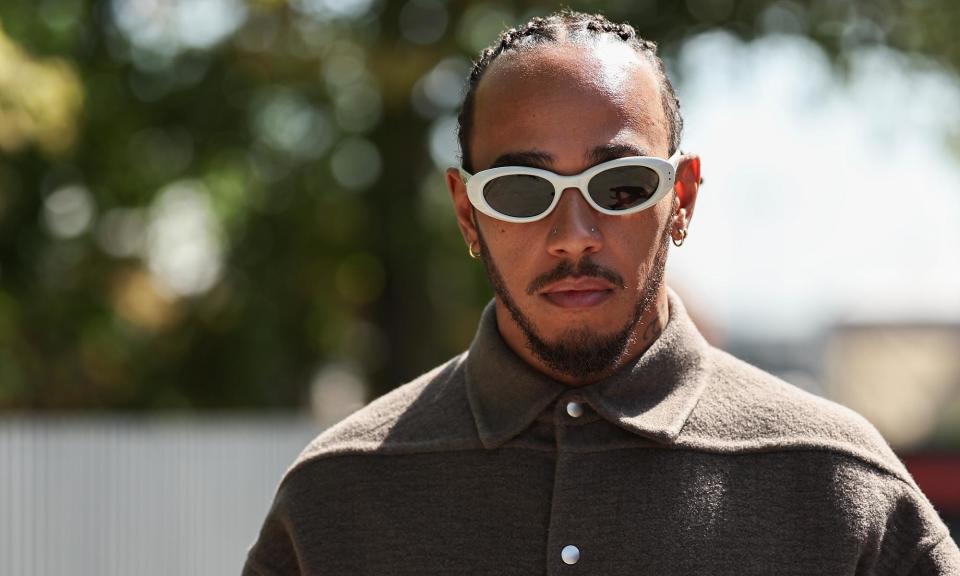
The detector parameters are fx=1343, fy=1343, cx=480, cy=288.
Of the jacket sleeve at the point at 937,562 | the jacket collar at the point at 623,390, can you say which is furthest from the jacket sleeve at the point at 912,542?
the jacket collar at the point at 623,390

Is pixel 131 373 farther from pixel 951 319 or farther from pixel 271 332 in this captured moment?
pixel 951 319

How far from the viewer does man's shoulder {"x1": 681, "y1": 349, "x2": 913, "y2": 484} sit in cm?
238

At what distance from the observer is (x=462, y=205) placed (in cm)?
269

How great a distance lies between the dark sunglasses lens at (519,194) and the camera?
2.41 m

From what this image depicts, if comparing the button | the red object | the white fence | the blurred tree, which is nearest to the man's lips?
the button

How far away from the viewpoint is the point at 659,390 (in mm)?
2508

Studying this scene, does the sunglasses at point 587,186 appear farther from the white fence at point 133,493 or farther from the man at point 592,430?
the white fence at point 133,493

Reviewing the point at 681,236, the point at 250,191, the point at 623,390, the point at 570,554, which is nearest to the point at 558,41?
the point at 681,236

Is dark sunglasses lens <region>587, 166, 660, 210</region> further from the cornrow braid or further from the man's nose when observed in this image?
the cornrow braid

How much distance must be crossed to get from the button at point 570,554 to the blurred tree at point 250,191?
10605 millimetres

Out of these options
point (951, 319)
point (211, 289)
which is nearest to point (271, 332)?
point (211, 289)

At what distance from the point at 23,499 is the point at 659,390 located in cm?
826

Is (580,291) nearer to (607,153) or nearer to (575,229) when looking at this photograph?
(575,229)

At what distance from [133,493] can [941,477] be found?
6.27 metres
